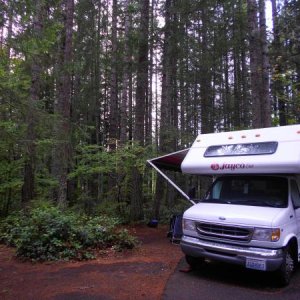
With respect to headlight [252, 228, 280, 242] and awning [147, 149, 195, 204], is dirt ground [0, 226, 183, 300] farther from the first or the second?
awning [147, 149, 195, 204]

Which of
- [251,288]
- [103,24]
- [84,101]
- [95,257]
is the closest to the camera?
[251,288]

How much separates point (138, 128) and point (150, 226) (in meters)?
3.90

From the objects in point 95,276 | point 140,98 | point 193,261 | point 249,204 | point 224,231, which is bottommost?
point 95,276

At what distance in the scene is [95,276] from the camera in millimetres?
7352

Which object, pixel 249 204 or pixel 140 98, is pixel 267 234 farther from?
pixel 140 98

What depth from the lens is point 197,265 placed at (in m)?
8.03

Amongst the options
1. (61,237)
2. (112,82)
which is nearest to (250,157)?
(61,237)

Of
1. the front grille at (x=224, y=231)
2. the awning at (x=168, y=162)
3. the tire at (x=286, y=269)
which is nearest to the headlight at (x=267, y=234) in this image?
the front grille at (x=224, y=231)

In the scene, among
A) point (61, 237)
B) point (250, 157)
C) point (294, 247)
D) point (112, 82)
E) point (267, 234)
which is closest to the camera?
point (267, 234)

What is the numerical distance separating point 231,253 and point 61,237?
4.17 m

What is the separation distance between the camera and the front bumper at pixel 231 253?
6562 mm

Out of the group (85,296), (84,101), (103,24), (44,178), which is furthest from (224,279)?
(84,101)

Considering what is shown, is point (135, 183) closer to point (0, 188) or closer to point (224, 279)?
point (0, 188)

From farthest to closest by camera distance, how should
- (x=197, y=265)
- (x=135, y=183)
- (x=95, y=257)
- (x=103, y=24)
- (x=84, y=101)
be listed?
1. (x=84, y=101)
2. (x=103, y=24)
3. (x=135, y=183)
4. (x=95, y=257)
5. (x=197, y=265)
